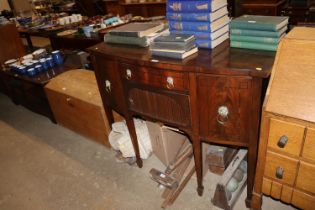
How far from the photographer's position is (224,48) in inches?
50.4

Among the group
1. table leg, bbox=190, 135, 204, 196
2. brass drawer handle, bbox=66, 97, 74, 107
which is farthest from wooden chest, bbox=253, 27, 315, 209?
brass drawer handle, bbox=66, 97, 74, 107

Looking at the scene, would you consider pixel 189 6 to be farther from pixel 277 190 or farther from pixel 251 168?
pixel 277 190

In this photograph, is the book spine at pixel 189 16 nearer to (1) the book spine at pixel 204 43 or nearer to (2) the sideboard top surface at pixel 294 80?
(1) the book spine at pixel 204 43

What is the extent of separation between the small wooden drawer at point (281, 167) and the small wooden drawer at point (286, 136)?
0.15 ft

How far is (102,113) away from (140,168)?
0.49 meters

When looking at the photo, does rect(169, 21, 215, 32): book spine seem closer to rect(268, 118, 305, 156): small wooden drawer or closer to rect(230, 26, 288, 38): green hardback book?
rect(230, 26, 288, 38): green hardback book

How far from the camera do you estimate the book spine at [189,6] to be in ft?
3.92

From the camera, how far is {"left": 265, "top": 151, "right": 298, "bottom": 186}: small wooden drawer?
1.12 meters

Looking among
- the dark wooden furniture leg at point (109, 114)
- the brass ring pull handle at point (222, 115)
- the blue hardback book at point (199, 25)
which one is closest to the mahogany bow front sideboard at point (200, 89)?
the brass ring pull handle at point (222, 115)

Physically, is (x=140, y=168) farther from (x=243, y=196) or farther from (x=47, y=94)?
(x=47, y=94)

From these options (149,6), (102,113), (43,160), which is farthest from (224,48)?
(149,6)

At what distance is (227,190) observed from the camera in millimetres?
1465

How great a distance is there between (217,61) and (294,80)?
1.04 feet

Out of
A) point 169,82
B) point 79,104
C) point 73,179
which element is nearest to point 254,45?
point 169,82
